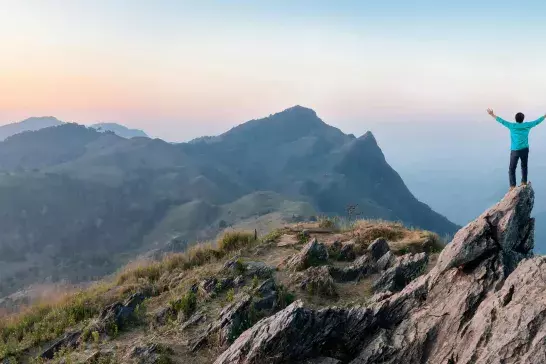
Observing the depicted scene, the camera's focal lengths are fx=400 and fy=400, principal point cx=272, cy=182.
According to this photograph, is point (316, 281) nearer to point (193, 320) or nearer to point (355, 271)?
point (355, 271)

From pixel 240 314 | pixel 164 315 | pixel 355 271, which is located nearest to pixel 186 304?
pixel 164 315

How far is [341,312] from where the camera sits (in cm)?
1237

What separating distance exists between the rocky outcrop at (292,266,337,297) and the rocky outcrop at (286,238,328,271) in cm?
133

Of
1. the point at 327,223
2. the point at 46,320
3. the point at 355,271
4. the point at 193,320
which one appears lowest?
the point at 46,320

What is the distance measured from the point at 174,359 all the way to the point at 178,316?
2.72 metres

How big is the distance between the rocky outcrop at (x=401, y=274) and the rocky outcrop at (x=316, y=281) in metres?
1.90

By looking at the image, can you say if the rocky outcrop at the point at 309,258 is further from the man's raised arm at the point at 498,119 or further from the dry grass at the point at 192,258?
the man's raised arm at the point at 498,119

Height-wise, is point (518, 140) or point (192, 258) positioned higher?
point (518, 140)

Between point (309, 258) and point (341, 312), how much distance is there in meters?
7.21

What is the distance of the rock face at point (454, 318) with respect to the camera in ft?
30.7

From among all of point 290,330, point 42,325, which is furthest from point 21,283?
point 290,330

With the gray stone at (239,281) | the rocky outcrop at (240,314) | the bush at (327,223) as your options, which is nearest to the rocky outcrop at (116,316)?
the rocky outcrop at (240,314)

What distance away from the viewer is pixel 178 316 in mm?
15047

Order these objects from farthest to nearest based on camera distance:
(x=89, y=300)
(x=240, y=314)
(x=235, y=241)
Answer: (x=235, y=241) < (x=89, y=300) < (x=240, y=314)
